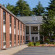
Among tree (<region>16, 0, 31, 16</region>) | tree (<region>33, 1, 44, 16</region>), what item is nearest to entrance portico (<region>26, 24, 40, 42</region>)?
tree (<region>16, 0, 31, 16</region>)

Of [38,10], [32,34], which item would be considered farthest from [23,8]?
[32,34]

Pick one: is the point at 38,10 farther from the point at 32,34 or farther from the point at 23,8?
the point at 32,34

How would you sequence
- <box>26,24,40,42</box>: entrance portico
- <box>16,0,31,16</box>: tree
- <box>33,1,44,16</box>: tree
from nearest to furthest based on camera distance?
<box>26,24,40,42</box>: entrance portico
<box>16,0,31,16</box>: tree
<box>33,1,44,16</box>: tree

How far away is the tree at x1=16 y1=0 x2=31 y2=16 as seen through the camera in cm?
8424

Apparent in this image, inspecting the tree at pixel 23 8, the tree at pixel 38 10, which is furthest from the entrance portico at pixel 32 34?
the tree at pixel 38 10

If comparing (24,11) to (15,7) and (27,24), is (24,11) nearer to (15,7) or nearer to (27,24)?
(15,7)

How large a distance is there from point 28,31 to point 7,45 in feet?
84.6

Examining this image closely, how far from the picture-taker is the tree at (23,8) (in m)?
84.2

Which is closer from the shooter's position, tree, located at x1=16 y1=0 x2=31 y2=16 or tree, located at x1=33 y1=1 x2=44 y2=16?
tree, located at x1=16 y1=0 x2=31 y2=16

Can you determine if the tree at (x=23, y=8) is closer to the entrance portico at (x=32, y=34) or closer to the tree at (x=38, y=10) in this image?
the tree at (x=38, y=10)

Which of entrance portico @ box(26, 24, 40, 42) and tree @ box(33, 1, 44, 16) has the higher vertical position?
tree @ box(33, 1, 44, 16)

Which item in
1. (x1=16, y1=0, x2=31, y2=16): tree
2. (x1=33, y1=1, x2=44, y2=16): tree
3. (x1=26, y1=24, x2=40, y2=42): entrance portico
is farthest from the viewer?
(x1=33, y1=1, x2=44, y2=16): tree

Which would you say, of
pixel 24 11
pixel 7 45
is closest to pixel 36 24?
pixel 7 45

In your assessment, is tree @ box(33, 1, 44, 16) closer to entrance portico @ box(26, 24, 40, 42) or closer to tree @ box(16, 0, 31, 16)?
tree @ box(16, 0, 31, 16)
